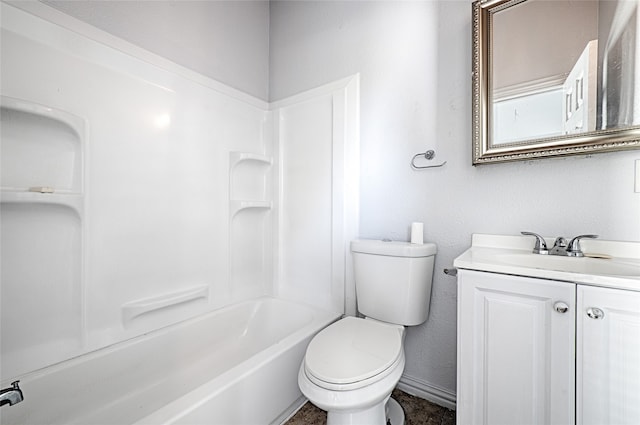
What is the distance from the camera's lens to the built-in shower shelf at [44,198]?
1.02 metres

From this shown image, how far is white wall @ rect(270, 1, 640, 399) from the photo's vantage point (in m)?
1.12

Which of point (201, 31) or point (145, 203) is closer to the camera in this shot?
A: point (145, 203)

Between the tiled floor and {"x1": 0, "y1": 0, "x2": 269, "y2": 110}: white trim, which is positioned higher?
{"x1": 0, "y1": 0, "x2": 269, "y2": 110}: white trim

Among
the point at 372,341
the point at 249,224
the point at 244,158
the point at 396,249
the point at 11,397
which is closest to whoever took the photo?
the point at 11,397

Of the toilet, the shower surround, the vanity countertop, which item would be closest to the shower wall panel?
the shower surround

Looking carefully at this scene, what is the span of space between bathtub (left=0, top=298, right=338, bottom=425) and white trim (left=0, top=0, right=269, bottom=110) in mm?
1383

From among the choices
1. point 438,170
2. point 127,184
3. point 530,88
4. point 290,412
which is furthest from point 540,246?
point 127,184

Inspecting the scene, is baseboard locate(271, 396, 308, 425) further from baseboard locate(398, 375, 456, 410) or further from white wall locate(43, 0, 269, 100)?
white wall locate(43, 0, 269, 100)

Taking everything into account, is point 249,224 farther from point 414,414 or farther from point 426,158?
point 414,414

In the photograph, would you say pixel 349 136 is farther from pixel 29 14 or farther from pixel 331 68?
pixel 29 14

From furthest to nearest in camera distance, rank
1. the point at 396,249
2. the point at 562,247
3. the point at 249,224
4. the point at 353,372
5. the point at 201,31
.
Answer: the point at 249,224
the point at 201,31
the point at 396,249
the point at 562,247
the point at 353,372

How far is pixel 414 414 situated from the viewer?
4.53 ft

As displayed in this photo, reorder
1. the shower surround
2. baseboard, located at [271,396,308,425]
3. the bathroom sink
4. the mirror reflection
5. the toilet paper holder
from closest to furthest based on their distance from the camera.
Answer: the bathroom sink, the mirror reflection, the shower surround, baseboard, located at [271,396,308,425], the toilet paper holder

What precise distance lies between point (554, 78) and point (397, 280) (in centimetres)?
107
